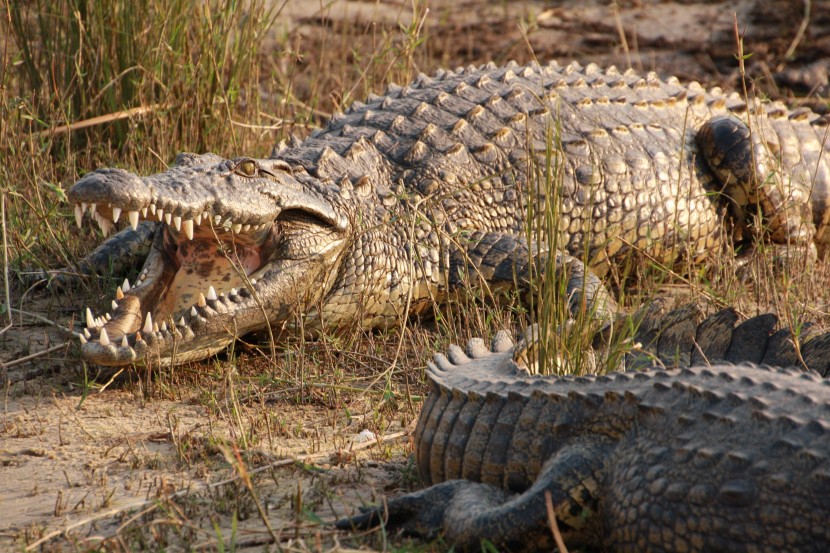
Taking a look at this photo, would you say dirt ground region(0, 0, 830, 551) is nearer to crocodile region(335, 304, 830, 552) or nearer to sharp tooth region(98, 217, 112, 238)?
crocodile region(335, 304, 830, 552)

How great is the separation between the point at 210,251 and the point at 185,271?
146 millimetres

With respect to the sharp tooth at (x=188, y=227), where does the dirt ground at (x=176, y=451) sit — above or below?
below

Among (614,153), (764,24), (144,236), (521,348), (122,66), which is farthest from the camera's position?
(764,24)

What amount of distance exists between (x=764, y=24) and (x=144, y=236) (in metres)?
7.04

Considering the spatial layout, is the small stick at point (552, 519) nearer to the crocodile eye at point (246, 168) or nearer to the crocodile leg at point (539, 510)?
the crocodile leg at point (539, 510)

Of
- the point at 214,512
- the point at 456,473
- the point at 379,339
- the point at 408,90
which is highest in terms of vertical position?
the point at 408,90

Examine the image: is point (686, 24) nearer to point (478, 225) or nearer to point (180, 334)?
point (478, 225)

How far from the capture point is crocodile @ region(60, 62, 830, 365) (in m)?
4.24

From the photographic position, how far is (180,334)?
13.6 ft

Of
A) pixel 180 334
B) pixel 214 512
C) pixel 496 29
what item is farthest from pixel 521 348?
pixel 496 29

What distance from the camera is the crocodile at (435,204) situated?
13.9 feet

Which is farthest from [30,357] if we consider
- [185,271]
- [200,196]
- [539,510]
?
A: [539,510]

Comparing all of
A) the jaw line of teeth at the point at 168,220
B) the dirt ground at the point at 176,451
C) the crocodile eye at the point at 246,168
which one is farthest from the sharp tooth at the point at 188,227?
the dirt ground at the point at 176,451

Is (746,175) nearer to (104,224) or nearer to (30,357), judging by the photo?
(104,224)
